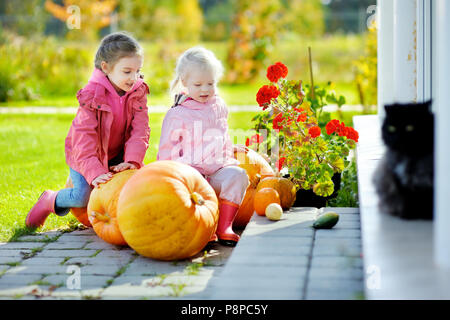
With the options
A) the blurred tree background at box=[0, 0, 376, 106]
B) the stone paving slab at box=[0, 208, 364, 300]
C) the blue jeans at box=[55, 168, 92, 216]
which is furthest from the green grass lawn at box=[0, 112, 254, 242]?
the blurred tree background at box=[0, 0, 376, 106]

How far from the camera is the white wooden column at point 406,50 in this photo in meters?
4.92

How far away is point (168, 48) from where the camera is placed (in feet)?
46.6

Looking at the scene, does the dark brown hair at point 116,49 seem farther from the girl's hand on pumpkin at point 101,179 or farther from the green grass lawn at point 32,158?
the green grass lawn at point 32,158

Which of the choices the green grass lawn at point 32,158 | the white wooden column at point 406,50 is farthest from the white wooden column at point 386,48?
the green grass lawn at point 32,158

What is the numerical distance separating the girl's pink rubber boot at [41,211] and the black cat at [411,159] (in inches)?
97.9

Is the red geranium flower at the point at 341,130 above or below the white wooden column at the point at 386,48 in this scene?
below

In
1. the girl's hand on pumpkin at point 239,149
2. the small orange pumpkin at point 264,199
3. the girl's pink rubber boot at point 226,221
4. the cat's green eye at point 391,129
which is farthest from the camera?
the girl's hand on pumpkin at point 239,149

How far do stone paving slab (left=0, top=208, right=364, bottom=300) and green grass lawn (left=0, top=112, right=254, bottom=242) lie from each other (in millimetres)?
527

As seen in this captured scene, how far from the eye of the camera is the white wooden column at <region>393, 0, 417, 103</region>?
4.92 metres

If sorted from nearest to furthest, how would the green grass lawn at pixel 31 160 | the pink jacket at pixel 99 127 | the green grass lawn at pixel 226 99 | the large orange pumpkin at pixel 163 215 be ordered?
the large orange pumpkin at pixel 163 215
the pink jacket at pixel 99 127
the green grass lawn at pixel 31 160
the green grass lawn at pixel 226 99

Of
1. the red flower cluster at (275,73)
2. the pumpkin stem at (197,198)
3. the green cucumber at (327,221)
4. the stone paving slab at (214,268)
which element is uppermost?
the red flower cluster at (275,73)

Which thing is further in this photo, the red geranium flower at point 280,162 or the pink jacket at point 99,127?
the red geranium flower at point 280,162

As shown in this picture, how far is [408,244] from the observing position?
8.22 ft
